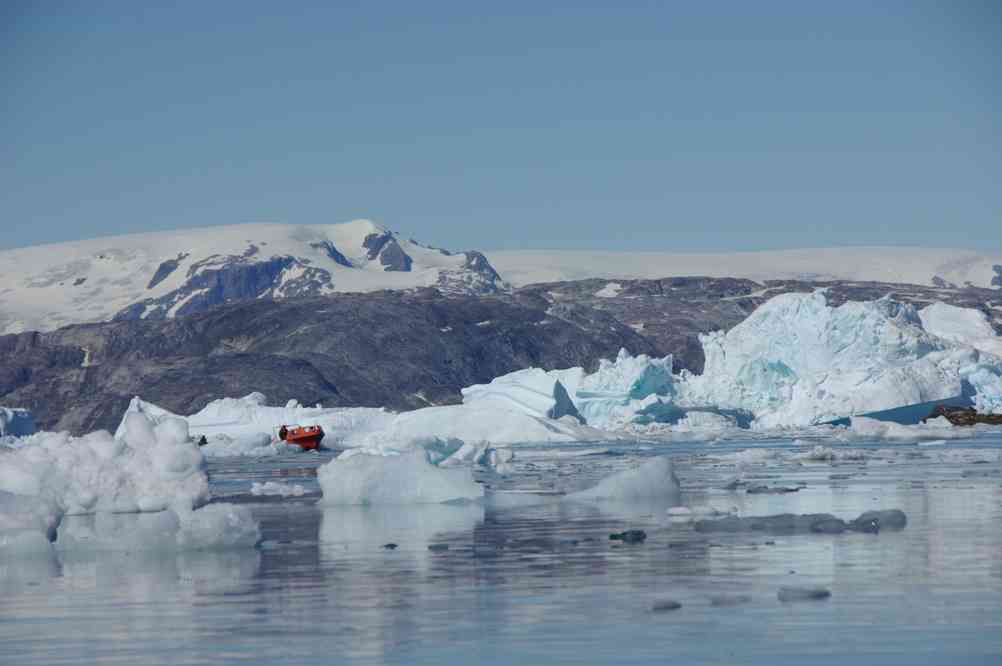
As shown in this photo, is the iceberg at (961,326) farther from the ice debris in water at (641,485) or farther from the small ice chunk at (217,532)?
the small ice chunk at (217,532)

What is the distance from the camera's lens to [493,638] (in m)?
10.7

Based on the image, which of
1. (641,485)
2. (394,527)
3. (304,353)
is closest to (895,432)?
(641,485)

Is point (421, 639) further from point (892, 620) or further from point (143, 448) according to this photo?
point (143, 448)

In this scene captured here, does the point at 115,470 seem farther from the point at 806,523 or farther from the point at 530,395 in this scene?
the point at 530,395

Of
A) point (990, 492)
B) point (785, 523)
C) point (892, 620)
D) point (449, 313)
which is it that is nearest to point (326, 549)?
point (785, 523)

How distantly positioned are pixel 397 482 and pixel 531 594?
12721 millimetres

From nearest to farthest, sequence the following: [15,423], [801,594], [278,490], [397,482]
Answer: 1. [801,594]
2. [397,482]
3. [278,490]
4. [15,423]

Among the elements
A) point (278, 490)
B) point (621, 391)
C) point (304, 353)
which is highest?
point (304, 353)

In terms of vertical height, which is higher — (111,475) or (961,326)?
(961,326)

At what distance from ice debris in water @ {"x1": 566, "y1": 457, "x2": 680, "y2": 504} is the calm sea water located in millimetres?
2387

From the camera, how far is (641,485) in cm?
2509

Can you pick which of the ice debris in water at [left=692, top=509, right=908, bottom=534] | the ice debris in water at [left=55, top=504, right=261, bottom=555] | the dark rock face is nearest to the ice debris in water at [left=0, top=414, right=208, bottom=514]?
the ice debris in water at [left=55, top=504, right=261, bottom=555]

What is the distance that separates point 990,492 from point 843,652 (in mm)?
15059

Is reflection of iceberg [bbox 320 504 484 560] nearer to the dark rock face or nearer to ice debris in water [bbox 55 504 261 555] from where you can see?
ice debris in water [bbox 55 504 261 555]
